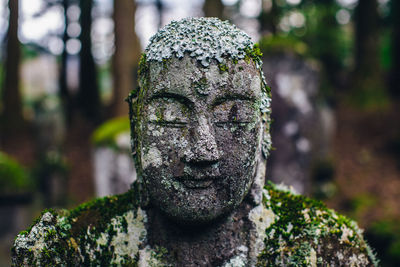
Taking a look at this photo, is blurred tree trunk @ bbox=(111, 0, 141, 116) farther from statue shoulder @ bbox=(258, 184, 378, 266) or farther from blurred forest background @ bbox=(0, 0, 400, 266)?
statue shoulder @ bbox=(258, 184, 378, 266)

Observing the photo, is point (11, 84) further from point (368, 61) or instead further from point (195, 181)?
point (195, 181)

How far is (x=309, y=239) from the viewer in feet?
7.34

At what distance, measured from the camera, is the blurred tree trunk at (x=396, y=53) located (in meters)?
11.3

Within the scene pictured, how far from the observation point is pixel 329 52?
13883 millimetres

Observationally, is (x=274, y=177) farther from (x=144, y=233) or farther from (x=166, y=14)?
(x=166, y=14)

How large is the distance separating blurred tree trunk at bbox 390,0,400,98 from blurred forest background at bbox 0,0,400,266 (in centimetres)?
3

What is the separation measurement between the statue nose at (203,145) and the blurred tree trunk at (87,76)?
45.6ft

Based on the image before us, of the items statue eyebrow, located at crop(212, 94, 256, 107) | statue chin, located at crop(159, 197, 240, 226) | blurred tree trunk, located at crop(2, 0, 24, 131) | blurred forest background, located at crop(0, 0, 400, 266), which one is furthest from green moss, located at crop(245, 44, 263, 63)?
blurred tree trunk, located at crop(2, 0, 24, 131)

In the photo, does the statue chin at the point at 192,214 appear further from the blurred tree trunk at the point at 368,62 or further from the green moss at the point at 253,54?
the blurred tree trunk at the point at 368,62

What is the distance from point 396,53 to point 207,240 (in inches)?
443

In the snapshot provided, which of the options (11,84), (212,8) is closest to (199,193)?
(212,8)

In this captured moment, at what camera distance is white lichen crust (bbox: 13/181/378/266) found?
2191mm

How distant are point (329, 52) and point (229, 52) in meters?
12.9

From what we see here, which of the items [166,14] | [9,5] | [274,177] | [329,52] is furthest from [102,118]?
[274,177]
